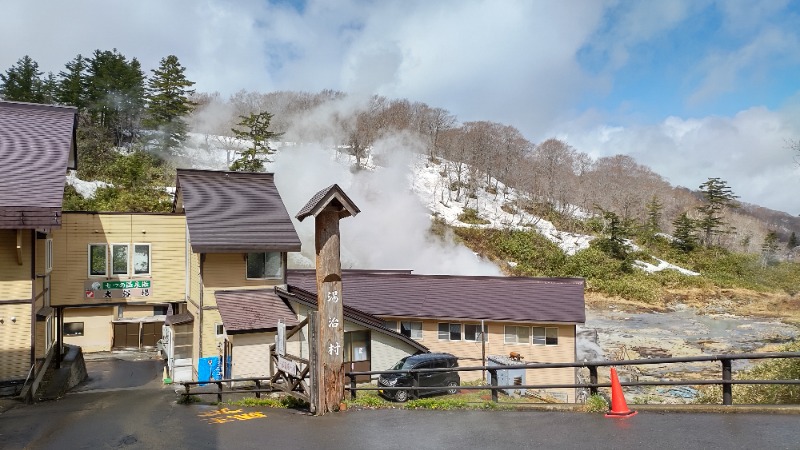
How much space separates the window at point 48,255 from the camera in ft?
58.6

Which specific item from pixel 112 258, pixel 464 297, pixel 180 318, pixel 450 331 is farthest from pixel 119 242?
pixel 464 297

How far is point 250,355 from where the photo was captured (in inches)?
724

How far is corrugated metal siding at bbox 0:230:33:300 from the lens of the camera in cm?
1563

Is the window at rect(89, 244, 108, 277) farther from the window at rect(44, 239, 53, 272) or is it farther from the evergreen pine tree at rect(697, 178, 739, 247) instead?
the evergreen pine tree at rect(697, 178, 739, 247)

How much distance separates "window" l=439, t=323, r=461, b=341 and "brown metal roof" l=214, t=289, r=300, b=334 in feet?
26.2

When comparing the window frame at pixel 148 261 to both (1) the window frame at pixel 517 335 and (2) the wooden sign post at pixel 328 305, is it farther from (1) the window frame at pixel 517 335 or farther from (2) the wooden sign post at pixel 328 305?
(1) the window frame at pixel 517 335

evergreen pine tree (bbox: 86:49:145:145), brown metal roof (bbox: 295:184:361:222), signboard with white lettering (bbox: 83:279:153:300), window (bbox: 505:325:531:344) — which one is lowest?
window (bbox: 505:325:531:344)

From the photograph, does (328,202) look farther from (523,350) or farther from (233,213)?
(523,350)

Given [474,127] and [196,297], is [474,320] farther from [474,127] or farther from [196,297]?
[474,127]

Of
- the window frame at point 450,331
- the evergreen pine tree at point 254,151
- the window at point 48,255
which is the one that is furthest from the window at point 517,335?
the evergreen pine tree at point 254,151

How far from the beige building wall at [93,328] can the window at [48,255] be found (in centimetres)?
996

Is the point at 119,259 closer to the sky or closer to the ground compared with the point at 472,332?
closer to the sky

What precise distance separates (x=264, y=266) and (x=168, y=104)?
120 ft

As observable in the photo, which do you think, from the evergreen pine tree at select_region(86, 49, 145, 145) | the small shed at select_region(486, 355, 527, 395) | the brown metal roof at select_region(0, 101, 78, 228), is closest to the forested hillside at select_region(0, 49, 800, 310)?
the evergreen pine tree at select_region(86, 49, 145, 145)
